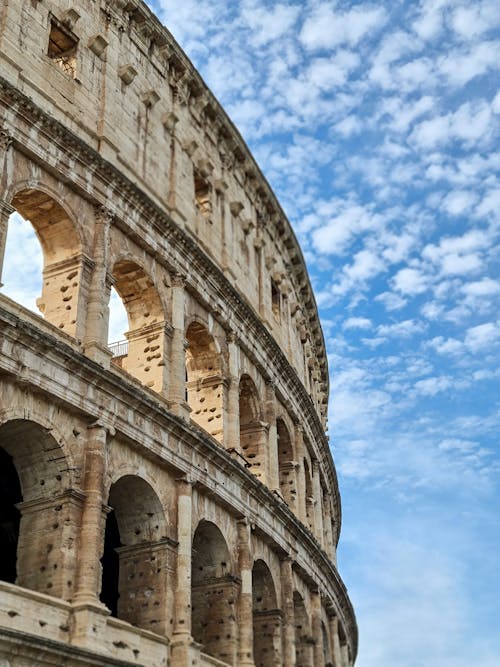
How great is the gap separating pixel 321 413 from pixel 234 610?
1561cm

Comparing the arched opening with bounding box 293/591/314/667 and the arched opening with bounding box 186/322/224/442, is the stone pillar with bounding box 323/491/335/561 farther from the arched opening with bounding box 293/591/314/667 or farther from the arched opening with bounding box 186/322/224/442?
the arched opening with bounding box 186/322/224/442

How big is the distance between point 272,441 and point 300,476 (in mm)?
2799

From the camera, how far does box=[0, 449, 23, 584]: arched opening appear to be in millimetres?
17219

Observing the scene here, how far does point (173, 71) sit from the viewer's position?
22.9 metres

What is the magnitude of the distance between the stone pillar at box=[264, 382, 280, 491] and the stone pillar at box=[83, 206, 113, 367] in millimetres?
7087

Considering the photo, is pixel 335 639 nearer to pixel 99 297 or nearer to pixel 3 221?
pixel 99 297

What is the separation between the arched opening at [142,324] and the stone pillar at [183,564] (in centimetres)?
223

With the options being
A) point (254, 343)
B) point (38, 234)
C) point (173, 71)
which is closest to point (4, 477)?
point (38, 234)

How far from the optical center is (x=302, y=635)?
23.1 meters

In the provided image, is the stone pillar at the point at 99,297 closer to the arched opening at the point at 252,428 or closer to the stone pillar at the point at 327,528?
the arched opening at the point at 252,428

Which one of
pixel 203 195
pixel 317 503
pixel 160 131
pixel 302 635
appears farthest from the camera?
pixel 317 503

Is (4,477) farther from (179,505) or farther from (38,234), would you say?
(38,234)

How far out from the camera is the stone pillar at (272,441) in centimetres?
2233

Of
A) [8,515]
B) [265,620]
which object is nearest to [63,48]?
[8,515]
